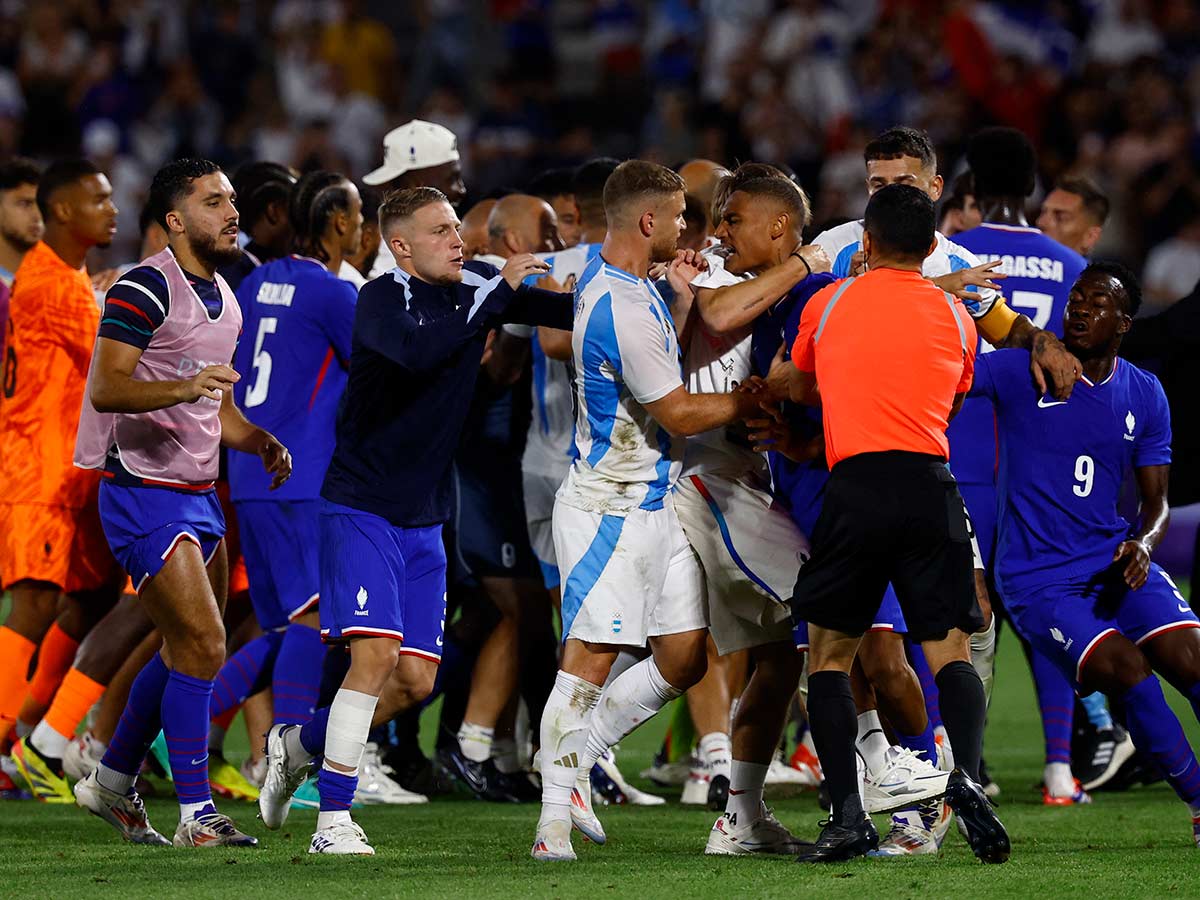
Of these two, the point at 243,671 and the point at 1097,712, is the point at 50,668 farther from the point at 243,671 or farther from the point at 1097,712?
the point at 1097,712

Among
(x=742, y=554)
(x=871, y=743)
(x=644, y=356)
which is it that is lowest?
(x=871, y=743)

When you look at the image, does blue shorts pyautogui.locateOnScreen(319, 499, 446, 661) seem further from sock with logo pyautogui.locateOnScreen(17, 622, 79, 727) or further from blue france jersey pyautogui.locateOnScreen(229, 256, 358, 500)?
sock with logo pyautogui.locateOnScreen(17, 622, 79, 727)

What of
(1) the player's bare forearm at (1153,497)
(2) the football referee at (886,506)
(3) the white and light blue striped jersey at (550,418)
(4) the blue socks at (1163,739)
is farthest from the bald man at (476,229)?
(4) the blue socks at (1163,739)

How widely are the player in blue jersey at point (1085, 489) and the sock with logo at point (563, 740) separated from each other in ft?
5.83

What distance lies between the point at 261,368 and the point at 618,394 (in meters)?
2.41

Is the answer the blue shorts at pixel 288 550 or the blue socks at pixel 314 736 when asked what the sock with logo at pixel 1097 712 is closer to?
the blue shorts at pixel 288 550

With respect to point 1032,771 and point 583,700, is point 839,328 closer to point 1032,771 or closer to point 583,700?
point 583,700

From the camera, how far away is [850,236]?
7449 millimetres

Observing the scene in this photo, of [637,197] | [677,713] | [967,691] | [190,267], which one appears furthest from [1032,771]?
[190,267]

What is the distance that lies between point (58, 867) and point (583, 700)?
181 cm

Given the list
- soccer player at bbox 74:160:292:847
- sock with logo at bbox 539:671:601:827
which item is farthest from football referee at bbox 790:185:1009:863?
soccer player at bbox 74:160:292:847

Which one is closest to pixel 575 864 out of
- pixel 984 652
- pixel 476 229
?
pixel 984 652

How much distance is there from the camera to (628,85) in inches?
752

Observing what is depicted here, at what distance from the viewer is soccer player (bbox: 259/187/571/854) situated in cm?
644
